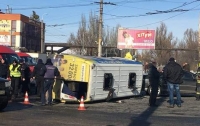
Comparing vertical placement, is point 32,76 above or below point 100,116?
above

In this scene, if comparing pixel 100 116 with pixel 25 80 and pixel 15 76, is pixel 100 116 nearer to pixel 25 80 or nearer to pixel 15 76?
pixel 15 76

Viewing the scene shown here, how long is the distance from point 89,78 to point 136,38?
29.4 metres

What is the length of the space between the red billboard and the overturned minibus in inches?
1037

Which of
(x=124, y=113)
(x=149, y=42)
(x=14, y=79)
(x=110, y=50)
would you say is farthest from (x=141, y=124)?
(x=110, y=50)

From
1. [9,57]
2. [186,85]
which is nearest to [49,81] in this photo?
[9,57]

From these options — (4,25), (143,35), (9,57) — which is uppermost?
(4,25)

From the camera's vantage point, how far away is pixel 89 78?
1459 centimetres

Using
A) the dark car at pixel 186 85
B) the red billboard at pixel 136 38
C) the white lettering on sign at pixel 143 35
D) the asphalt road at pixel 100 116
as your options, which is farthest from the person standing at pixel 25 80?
the white lettering on sign at pixel 143 35

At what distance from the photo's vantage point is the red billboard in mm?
43219

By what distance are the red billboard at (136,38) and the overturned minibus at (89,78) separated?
2635cm

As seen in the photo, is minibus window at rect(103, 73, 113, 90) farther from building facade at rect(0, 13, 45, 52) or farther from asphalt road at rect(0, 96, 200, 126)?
building facade at rect(0, 13, 45, 52)

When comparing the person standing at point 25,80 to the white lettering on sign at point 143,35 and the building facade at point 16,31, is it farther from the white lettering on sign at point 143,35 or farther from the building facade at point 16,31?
the building facade at point 16,31

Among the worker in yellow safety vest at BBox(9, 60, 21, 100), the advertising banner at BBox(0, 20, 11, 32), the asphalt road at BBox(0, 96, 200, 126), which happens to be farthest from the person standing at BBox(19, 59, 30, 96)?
the advertising banner at BBox(0, 20, 11, 32)

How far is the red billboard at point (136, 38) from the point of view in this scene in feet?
142
